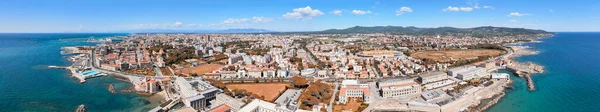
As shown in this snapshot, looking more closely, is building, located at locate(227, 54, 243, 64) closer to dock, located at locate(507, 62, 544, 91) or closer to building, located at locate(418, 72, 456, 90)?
building, located at locate(418, 72, 456, 90)

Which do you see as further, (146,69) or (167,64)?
(167,64)

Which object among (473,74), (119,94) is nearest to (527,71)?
(473,74)

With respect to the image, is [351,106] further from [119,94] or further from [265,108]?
[119,94]

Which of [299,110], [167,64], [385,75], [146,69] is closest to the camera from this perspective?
[299,110]

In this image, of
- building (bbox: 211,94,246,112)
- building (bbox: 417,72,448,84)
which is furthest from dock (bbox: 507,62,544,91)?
building (bbox: 211,94,246,112)

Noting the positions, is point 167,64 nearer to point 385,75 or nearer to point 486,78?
point 385,75

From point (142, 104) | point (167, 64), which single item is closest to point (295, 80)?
point (142, 104)
